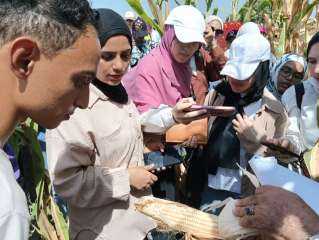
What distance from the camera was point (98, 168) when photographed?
1.79 metres

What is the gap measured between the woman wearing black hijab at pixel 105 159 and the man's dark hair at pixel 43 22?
76 cm

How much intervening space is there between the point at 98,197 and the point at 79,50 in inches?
35.8

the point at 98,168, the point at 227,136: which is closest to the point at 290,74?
the point at 227,136

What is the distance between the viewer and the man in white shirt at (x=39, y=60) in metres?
0.89

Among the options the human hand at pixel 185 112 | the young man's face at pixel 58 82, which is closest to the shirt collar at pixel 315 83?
the human hand at pixel 185 112

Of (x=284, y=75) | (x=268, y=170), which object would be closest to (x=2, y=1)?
(x=268, y=170)

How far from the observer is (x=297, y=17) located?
194 inches

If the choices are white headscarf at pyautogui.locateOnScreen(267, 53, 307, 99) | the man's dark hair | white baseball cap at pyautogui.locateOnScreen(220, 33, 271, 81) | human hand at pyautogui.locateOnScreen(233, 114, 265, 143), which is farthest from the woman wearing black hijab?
white headscarf at pyautogui.locateOnScreen(267, 53, 307, 99)

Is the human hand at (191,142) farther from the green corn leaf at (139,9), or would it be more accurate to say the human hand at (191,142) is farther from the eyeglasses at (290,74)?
the green corn leaf at (139,9)

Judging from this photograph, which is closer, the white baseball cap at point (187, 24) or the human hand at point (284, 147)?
the human hand at point (284, 147)

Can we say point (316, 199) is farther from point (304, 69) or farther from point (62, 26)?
point (304, 69)

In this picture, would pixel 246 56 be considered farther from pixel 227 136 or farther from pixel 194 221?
pixel 194 221

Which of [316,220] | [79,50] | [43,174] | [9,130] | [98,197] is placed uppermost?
[79,50]

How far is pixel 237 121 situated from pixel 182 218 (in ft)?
3.26
